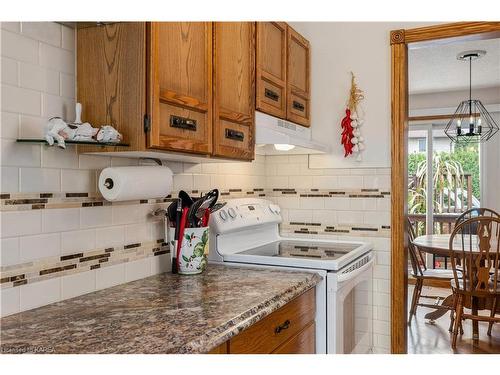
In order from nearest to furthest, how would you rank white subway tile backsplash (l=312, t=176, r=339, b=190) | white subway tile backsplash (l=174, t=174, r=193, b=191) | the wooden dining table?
white subway tile backsplash (l=174, t=174, r=193, b=191) < white subway tile backsplash (l=312, t=176, r=339, b=190) < the wooden dining table

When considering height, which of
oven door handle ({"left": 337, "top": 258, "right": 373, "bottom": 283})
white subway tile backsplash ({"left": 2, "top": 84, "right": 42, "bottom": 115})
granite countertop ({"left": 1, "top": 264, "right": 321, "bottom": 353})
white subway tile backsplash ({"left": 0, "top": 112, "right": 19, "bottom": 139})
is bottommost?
oven door handle ({"left": 337, "top": 258, "right": 373, "bottom": 283})

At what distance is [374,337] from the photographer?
2.64 metres

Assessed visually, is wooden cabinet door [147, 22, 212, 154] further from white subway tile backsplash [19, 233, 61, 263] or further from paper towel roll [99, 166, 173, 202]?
white subway tile backsplash [19, 233, 61, 263]

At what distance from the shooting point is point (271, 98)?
2.29 m

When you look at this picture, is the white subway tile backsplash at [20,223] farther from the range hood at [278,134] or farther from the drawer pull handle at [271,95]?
the drawer pull handle at [271,95]

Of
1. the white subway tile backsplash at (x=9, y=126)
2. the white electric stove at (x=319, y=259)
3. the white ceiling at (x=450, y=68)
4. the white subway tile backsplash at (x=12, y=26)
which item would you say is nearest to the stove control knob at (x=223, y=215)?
Answer: the white electric stove at (x=319, y=259)

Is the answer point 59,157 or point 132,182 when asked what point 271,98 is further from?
point 59,157

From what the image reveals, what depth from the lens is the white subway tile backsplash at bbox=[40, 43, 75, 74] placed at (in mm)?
1480

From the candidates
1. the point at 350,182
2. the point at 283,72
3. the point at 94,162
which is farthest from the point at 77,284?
the point at 350,182

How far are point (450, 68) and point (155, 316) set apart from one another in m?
4.38

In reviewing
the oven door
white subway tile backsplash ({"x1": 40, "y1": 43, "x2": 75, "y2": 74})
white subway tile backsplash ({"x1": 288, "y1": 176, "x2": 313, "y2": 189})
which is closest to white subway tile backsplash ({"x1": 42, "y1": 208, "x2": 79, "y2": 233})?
white subway tile backsplash ({"x1": 40, "y1": 43, "x2": 75, "y2": 74})

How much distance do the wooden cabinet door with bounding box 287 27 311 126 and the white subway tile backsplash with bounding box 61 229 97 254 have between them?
1.29 m

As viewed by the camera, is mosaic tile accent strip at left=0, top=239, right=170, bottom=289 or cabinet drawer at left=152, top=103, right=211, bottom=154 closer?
mosaic tile accent strip at left=0, top=239, right=170, bottom=289

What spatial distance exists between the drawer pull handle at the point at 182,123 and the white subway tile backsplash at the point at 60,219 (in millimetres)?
444
